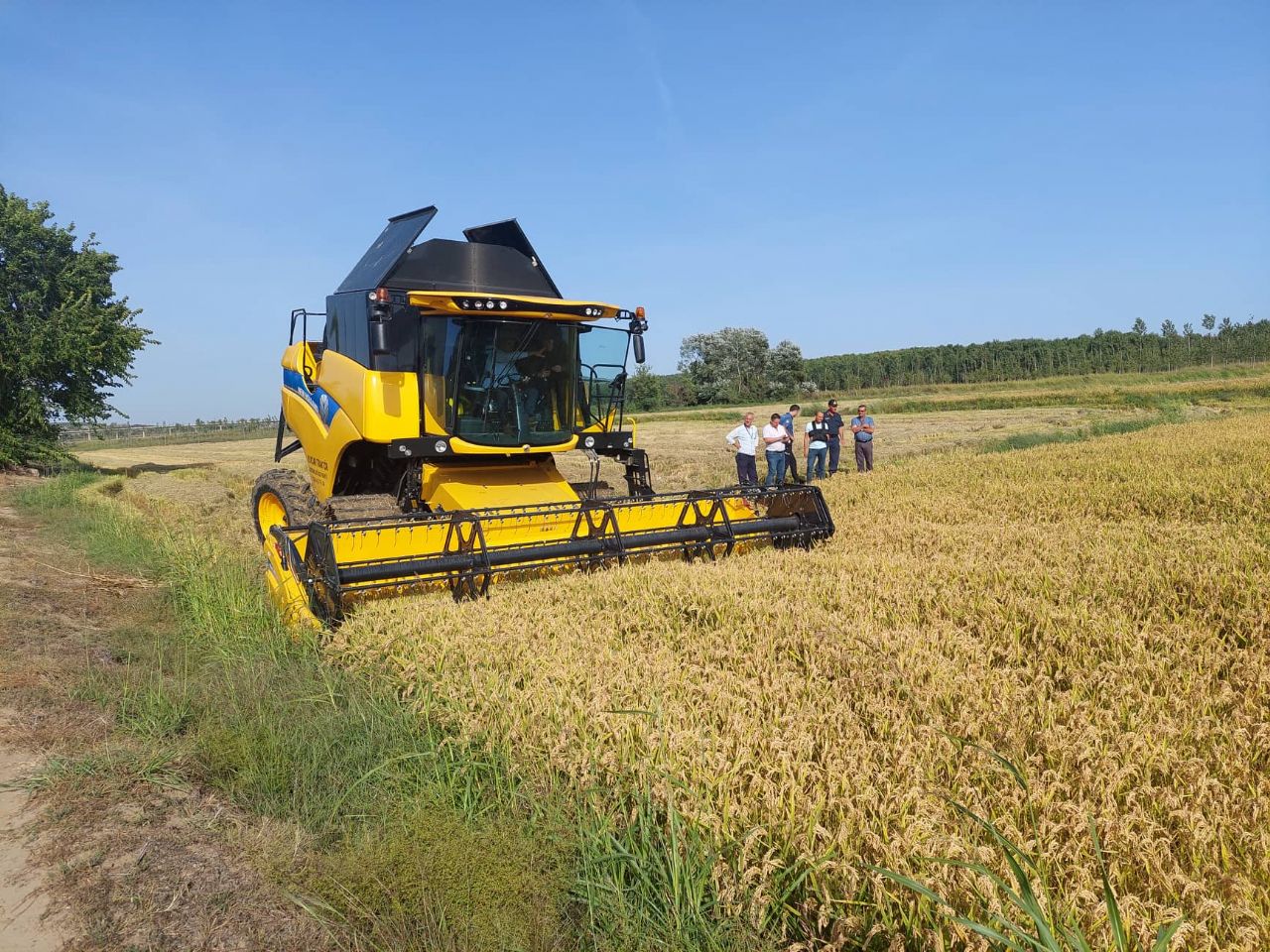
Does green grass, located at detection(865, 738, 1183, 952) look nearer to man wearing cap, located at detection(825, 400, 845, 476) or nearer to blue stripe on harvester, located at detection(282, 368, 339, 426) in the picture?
blue stripe on harvester, located at detection(282, 368, 339, 426)

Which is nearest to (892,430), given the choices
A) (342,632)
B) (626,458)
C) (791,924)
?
(626,458)

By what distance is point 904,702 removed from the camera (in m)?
3.46

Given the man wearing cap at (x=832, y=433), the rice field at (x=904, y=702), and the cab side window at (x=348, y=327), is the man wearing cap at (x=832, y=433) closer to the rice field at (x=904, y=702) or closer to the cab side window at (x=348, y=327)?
the rice field at (x=904, y=702)

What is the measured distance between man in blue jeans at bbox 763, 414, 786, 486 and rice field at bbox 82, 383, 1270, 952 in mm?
7138

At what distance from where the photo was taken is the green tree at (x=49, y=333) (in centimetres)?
2219

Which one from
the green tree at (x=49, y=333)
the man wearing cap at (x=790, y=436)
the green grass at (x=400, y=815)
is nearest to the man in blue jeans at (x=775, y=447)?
the man wearing cap at (x=790, y=436)

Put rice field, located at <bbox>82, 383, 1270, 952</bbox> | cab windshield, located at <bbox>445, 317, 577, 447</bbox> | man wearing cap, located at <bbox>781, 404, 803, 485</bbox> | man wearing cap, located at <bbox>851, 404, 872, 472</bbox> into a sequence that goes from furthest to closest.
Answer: man wearing cap, located at <bbox>851, 404, 872, 472</bbox>, man wearing cap, located at <bbox>781, 404, 803, 485</bbox>, cab windshield, located at <bbox>445, 317, 577, 447</bbox>, rice field, located at <bbox>82, 383, 1270, 952</bbox>

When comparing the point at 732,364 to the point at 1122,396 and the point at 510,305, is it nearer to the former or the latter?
the point at 1122,396

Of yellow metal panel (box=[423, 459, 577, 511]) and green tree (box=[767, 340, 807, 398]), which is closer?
yellow metal panel (box=[423, 459, 577, 511])

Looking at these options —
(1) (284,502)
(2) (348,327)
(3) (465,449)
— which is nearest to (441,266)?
(2) (348,327)

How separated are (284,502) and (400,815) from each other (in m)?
5.25

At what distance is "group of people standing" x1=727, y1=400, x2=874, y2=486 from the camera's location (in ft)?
47.5

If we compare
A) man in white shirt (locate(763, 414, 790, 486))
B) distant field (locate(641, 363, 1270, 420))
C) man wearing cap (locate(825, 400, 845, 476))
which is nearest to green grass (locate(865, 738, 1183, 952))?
man in white shirt (locate(763, 414, 790, 486))

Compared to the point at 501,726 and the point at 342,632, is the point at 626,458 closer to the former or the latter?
the point at 342,632
